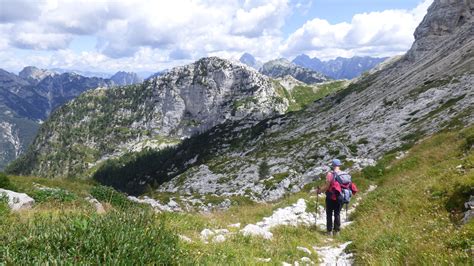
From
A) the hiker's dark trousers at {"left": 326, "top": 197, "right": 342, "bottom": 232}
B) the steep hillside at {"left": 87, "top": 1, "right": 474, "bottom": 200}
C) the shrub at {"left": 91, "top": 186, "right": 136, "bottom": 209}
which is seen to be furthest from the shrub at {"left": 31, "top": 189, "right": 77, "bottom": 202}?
the steep hillside at {"left": 87, "top": 1, "right": 474, "bottom": 200}

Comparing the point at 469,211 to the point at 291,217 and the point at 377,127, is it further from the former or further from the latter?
the point at 377,127

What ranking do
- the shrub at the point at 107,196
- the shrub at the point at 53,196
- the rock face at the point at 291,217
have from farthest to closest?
1. the shrub at the point at 107,196
2. the rock face at the point at 291,217
3. the shrub at the point at 53,196

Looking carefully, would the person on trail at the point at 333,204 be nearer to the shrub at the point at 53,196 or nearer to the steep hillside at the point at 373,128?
the shrub at the point at 53,196

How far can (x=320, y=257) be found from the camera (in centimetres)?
1154

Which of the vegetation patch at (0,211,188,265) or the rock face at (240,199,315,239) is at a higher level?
the vegetation patch at (0,211,188,265)

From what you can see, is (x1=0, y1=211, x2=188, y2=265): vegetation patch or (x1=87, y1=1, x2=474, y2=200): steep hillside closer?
(x1=0, y1=211, x2=188, y2=265): vegetation patch

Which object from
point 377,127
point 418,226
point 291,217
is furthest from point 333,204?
point 377,127

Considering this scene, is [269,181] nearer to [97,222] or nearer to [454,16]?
[97,222]

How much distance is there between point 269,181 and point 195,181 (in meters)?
38.7

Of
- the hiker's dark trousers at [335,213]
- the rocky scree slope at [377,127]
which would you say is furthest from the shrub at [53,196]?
the rocky scree slope at [377,127]

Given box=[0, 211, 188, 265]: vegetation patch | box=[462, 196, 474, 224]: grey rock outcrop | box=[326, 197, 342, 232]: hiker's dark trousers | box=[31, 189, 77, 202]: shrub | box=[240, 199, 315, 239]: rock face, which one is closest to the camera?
box=[0, 211, 188, 265]: vegetation patch

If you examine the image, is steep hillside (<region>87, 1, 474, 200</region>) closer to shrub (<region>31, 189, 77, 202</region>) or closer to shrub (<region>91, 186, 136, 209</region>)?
shrub (<region>91, 186, 136, 209</region>)

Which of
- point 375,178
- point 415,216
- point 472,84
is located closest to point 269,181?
point 375,178

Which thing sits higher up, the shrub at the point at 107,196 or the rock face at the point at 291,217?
the shrub at the point at 107,196
